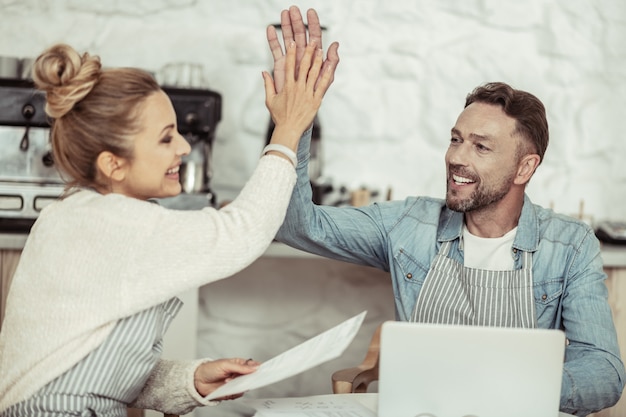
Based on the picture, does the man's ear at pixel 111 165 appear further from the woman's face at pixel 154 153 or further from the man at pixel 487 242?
the man at pixel 487 242

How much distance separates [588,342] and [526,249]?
0.26 meters

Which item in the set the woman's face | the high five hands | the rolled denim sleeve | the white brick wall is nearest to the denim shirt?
the rolled denim sleeve

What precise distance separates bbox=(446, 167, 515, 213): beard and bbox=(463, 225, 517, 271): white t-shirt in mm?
83

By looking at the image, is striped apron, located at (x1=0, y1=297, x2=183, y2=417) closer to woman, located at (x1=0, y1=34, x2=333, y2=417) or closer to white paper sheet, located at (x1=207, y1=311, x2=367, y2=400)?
woman, located at (x1=0, y1=34, x2=333, y2=417)

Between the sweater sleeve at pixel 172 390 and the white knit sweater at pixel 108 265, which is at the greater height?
the white knit sweater at pixel 108 265

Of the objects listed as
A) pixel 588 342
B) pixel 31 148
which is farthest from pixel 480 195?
pixel 31 148

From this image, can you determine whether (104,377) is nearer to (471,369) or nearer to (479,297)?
(471,369)

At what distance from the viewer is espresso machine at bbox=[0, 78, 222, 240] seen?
7.98ft

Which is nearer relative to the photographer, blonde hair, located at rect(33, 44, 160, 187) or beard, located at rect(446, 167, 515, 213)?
blonde hair, located at rect(33, 44, 160, 187)

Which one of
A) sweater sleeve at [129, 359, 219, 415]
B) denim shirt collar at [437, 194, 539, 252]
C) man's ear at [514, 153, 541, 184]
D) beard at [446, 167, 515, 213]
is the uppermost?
man's ear at [514, 153, 541, 184]

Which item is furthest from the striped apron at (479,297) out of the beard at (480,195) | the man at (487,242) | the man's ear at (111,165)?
the man's ear at (111,165)

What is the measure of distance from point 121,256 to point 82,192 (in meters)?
0.17

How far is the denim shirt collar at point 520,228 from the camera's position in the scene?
79.7 inches

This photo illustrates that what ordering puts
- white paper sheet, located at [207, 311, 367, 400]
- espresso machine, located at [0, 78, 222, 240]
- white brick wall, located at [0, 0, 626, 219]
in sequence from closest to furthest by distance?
white paper sheet, located at [207, 311, 367, 400] → espresso machine, located at [0, 78, 222, 240] → white brick wall, located at [0, 0, 626, 219]
